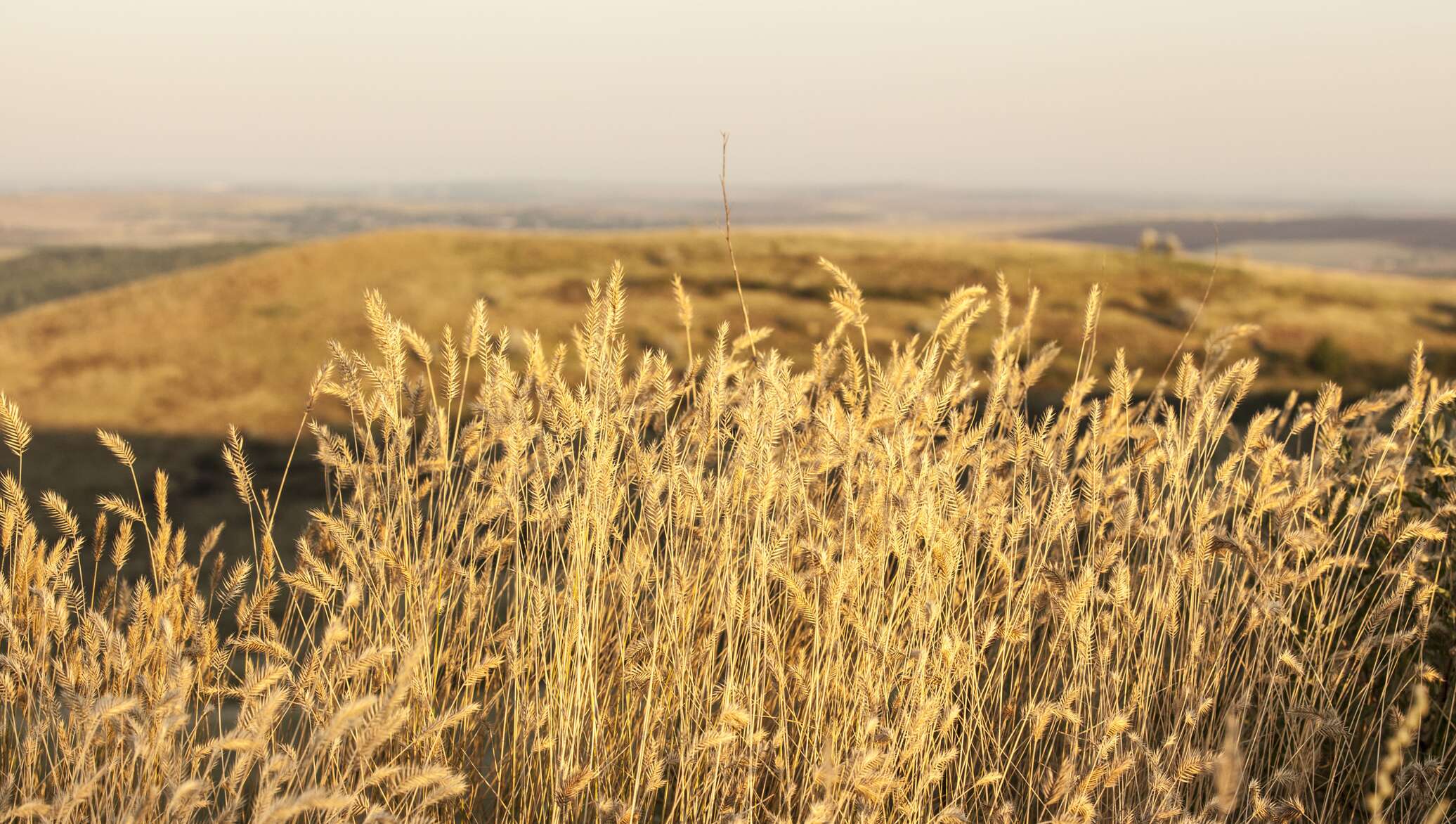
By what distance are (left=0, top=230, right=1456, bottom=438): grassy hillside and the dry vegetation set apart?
8.03 metres

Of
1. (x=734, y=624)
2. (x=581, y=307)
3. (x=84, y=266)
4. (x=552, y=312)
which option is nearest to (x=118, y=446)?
(x=734, y=624)

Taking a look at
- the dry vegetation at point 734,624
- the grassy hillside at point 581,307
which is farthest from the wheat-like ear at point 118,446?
the grassy hillside at point 581,307

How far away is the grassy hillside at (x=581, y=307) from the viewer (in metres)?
11.0

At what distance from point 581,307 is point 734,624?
1072cm

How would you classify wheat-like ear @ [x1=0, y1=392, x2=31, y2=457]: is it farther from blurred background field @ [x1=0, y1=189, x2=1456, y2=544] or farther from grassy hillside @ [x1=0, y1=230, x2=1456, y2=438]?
grassy hillside @ [x1=0, y1=230, x2=1456, y2=438]

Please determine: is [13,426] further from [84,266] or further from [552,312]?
[84,266]

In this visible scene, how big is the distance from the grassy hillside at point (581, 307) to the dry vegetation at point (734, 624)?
26.4 ft

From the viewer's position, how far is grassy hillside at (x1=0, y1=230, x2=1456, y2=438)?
11.0 meters

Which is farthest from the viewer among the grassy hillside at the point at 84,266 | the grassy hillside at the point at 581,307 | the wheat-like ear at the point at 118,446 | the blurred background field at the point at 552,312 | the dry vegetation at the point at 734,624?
the grassy hillside at the point at 84,266

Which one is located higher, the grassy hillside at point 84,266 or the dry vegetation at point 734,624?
the dry vegetation at point 734,624

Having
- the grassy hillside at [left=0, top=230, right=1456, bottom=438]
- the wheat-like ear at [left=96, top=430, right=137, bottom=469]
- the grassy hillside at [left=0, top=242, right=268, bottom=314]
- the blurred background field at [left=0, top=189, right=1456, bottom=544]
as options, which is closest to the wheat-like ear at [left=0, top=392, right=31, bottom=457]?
the wheat-like ear at [left=96, top=430, right=137, bottom=469]

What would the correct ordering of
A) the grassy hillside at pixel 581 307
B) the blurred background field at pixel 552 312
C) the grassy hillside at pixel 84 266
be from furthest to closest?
1. the grassy hillside at pixel 84 266
2. the grassy hillside at pixel 581 307
3. the blurred background field at pixel 552 312

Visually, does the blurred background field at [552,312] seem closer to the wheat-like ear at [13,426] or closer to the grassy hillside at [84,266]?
the wheat-like ear at [13,426]

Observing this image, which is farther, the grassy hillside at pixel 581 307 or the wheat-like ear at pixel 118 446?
the grassy hillside at pixel 581 307
